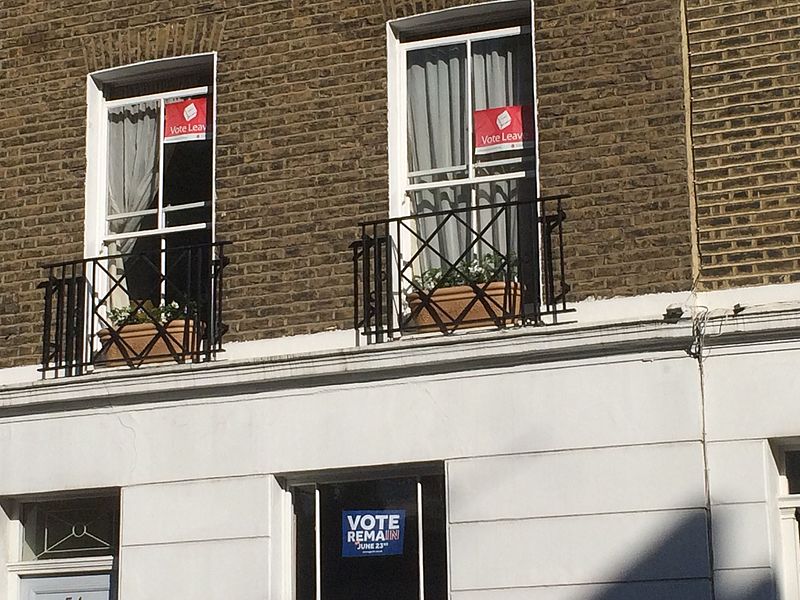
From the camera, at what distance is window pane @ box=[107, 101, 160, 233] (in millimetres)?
13859

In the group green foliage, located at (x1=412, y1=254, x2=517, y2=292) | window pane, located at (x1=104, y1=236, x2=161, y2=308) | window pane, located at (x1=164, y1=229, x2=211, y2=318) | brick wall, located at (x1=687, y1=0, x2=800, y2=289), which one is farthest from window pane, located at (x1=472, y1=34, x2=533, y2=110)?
window pane, located at (x1=104, y1=236, x2=161, y2=308)

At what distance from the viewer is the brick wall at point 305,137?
11.8 meters

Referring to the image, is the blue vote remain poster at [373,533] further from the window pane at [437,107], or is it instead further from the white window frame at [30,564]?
the window pane at [437,107]

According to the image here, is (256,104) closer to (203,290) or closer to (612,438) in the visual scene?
(203,290)

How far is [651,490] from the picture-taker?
11203mm

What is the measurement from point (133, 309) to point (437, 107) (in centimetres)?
296

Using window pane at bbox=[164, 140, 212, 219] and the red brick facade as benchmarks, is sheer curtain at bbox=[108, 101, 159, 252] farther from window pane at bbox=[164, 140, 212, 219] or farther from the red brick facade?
the red brick facade

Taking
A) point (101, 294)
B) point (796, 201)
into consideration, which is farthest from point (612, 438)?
point (101, 294)

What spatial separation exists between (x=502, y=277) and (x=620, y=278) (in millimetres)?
1020

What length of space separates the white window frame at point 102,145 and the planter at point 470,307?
2.32m

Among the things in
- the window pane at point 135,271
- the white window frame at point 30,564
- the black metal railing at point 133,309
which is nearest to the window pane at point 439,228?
the black metal railing at point 133,309

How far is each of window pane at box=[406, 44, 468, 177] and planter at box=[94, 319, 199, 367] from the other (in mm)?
2226

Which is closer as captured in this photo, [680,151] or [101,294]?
[680,151]

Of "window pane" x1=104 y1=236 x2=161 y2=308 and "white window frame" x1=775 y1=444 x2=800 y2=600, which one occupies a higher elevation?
"window pane" x1=104 y1=236 x2=161 y2=308
